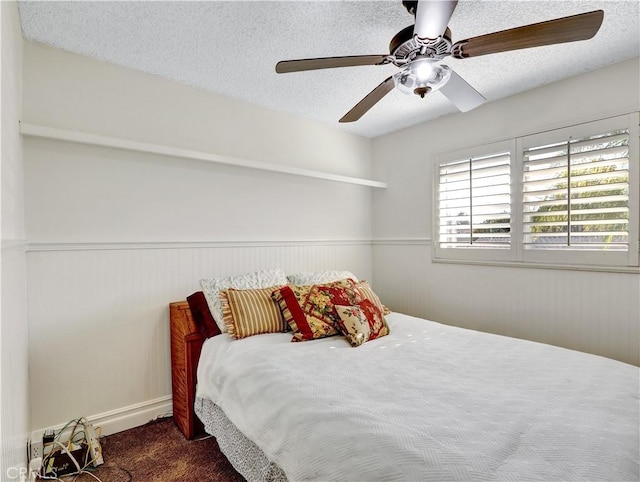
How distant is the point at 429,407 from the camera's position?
1.31m

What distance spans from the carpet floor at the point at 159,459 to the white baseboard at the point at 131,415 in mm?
45

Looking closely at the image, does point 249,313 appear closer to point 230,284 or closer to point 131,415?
point 230,284

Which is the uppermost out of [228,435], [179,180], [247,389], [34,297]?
[179,180]

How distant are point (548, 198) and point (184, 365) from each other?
2.82 m

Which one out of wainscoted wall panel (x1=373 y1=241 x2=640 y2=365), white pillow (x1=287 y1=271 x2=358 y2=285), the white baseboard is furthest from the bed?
wainscoted wall panel (x1=373 y1=241 x2=640 y2=365)

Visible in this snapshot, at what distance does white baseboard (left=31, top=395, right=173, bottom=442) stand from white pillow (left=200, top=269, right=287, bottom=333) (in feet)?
2.61

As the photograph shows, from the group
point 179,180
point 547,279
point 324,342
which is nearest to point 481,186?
point 547,279

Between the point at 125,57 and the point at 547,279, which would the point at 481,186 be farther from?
the point at 125,57

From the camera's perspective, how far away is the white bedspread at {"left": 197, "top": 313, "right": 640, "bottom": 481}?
103cm

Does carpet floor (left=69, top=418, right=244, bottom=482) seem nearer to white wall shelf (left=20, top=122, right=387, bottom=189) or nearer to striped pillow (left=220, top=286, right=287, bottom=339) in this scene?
striped pillow (left=220, top=286, right=287, bottom=339)

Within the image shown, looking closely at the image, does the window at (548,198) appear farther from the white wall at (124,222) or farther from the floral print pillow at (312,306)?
the white wall at (124,222)

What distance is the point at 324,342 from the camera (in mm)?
2104

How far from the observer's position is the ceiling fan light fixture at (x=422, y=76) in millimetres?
1624

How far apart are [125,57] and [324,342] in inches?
86.0
